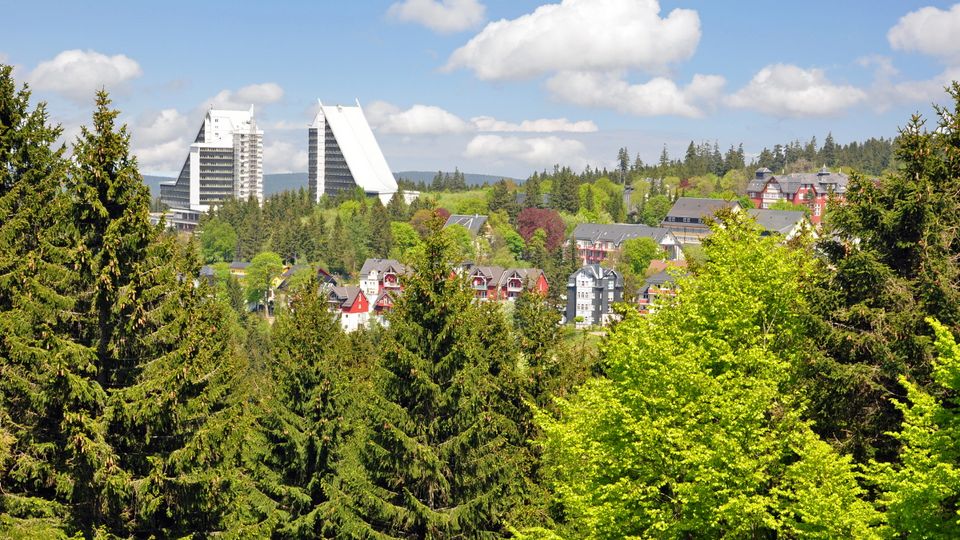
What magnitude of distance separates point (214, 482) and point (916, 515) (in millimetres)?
11056

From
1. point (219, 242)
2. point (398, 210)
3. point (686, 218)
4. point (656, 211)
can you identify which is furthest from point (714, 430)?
point (656, 211)

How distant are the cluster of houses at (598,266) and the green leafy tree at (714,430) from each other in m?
70.8

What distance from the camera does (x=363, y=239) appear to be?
144 meters

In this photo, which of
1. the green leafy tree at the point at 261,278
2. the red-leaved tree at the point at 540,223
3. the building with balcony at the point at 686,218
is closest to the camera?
the green leafy tree at the point at 261,278

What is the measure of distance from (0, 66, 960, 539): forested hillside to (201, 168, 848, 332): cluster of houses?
223 feet

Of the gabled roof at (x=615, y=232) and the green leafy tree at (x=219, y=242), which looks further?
the green leafy tree at (x=219, y=242)

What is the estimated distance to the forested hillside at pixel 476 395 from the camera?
50.8 feet

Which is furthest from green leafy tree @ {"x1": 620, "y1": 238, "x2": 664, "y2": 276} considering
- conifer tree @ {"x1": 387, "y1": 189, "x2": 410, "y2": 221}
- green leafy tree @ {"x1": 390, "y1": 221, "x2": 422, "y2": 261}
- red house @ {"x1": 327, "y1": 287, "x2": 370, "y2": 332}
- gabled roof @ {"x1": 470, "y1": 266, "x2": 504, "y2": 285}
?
conifer tree @ {"x1": 387, "y1": 189, "x2": 410, "y2": 221}

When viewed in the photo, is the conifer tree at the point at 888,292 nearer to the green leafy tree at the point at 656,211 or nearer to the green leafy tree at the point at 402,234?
the green leafy tree at the point at 402,234

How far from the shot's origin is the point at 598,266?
11988 cm

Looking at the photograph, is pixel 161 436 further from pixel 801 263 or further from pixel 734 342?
pixel 801 263

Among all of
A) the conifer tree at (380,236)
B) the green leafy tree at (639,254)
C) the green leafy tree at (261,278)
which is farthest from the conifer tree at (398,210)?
the green leafy tree at (639,254)

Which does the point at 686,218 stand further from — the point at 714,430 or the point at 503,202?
the point at 714,430

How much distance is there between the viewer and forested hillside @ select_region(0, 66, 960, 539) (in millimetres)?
15469
